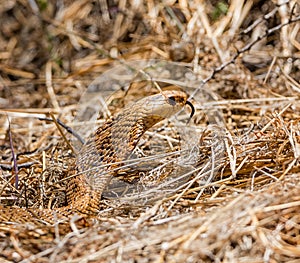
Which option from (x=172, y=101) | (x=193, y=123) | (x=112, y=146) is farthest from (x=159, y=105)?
(x=193, y=123)

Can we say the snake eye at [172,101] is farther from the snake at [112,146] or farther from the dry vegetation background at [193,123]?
the dry vegetation background at [193,123]

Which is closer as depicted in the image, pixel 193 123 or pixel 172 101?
pixel 172 101

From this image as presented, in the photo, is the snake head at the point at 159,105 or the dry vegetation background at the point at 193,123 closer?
the dry vegetation background at the point at 193,123

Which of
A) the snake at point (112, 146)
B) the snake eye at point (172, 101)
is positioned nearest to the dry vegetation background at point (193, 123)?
the snake at point (112, 146)

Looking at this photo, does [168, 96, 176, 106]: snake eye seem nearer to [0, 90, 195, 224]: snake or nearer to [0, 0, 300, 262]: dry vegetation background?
[0, 90, 195, 224]: snake

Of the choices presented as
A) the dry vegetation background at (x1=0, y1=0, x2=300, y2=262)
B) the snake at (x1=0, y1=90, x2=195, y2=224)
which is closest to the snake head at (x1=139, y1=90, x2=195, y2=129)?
the snake at (x1=0, y1=90, x2=195, y2=224)

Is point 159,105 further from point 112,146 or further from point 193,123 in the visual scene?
point 193,123

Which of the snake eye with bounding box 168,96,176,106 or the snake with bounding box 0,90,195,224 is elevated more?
the snake eye with bounding box 168,96,176,106

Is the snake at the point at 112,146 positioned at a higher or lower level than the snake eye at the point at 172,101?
lower

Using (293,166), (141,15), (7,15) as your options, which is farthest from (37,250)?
(7,15)
